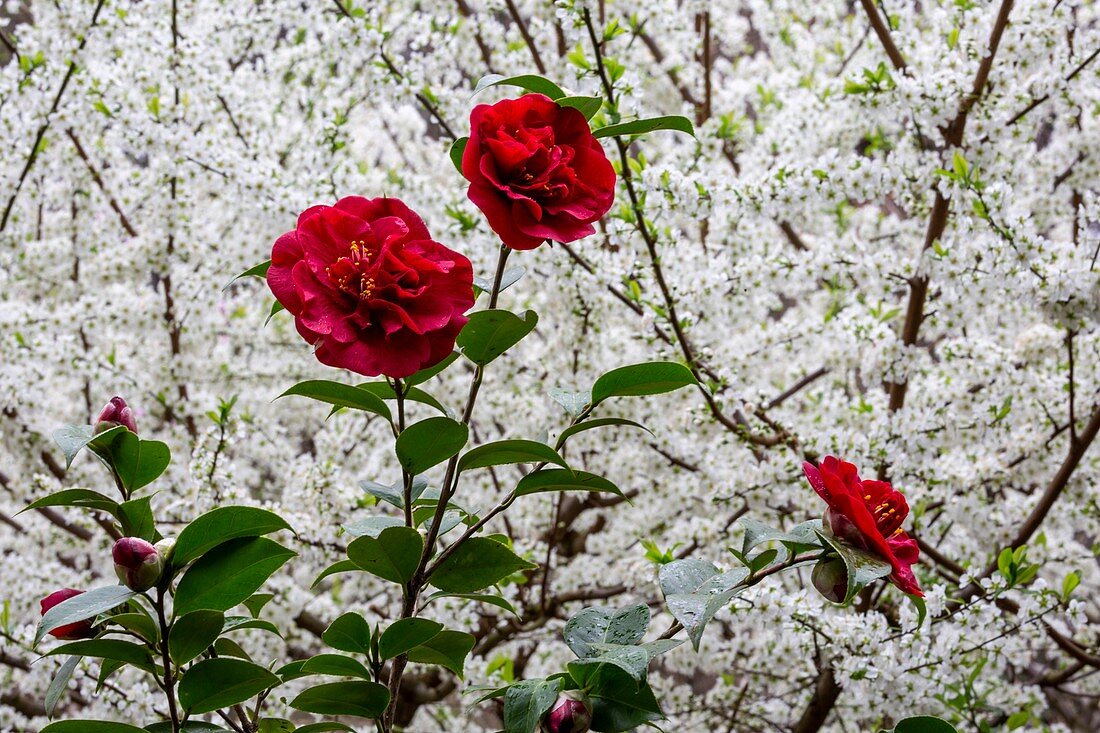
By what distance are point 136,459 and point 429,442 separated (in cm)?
29

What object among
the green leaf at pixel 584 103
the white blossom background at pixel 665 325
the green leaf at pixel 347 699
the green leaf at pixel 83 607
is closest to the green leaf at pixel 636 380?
the green leaf at pixel 584 103

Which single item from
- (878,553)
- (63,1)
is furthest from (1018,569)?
(63,1)

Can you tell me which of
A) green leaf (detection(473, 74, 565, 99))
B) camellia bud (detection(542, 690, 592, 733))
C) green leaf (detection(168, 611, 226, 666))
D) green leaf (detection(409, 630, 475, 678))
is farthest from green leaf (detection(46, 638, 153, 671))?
green leaf (detection(473, 74, 565, 99))

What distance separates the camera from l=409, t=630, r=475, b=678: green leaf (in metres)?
0.96

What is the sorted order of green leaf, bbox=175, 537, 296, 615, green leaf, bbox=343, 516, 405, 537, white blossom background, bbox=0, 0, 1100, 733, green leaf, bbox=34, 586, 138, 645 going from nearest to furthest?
green leaf, bbox=34, 586, 138, 645
green leaf, bbox=175, 537, 296, 615
green leaf, bbox=343, 516, 405, 537
white blossom background, bbox=0, 0, 1100, 733

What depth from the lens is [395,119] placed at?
4.87m

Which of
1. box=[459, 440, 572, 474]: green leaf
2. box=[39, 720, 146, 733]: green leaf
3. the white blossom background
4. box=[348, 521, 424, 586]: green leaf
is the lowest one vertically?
box=[39, 720, 146, 733]: green leaf

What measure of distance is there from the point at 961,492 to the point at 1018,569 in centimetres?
76

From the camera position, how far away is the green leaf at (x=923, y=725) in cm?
79

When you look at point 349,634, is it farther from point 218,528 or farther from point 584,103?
point 584,103

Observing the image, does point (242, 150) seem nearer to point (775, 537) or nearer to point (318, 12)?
point (318, 12)

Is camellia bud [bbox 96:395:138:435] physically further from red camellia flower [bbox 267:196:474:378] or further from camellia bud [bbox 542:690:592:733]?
camellia bud [bbox 542:690:592:733]

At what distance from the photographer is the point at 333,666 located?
2.92ft

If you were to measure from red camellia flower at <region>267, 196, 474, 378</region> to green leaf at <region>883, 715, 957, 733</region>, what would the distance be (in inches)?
20.7
